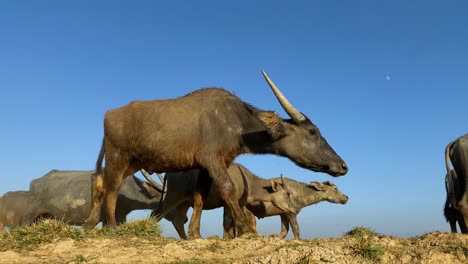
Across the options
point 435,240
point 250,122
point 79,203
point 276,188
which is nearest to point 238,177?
point 276,188

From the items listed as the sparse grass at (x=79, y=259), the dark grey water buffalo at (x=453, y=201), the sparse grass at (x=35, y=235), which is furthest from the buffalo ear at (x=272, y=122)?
the dark grey water buffalo at (x=453, y=201)

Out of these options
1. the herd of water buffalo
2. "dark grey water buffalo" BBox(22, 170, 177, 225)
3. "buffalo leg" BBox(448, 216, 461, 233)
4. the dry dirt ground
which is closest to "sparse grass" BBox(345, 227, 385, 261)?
the dry dirt ground

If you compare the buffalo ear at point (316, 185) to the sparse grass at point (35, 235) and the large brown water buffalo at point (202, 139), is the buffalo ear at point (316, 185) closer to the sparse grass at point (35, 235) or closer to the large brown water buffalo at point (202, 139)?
the large brown water buffalo at point (202, 139)

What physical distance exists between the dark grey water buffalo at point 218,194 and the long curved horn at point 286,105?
9.89 feet

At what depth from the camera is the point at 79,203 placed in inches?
596

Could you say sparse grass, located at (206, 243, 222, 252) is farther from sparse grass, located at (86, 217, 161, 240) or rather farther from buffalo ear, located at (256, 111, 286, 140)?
buffalo ear, located at (256, 111, 286, 140)

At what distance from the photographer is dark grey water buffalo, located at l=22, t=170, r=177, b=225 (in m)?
15.2

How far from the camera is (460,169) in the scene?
12180mm

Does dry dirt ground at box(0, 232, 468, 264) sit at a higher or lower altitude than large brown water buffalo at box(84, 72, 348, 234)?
lower

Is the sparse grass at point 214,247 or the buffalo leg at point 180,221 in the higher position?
the buffalo leg at point 180,221

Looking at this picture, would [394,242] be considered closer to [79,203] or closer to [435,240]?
[435,240]

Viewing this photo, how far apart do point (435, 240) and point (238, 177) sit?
27.9 ft

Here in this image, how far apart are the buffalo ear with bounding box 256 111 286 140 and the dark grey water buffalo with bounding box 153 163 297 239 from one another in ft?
9.33

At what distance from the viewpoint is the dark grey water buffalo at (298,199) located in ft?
55.7
